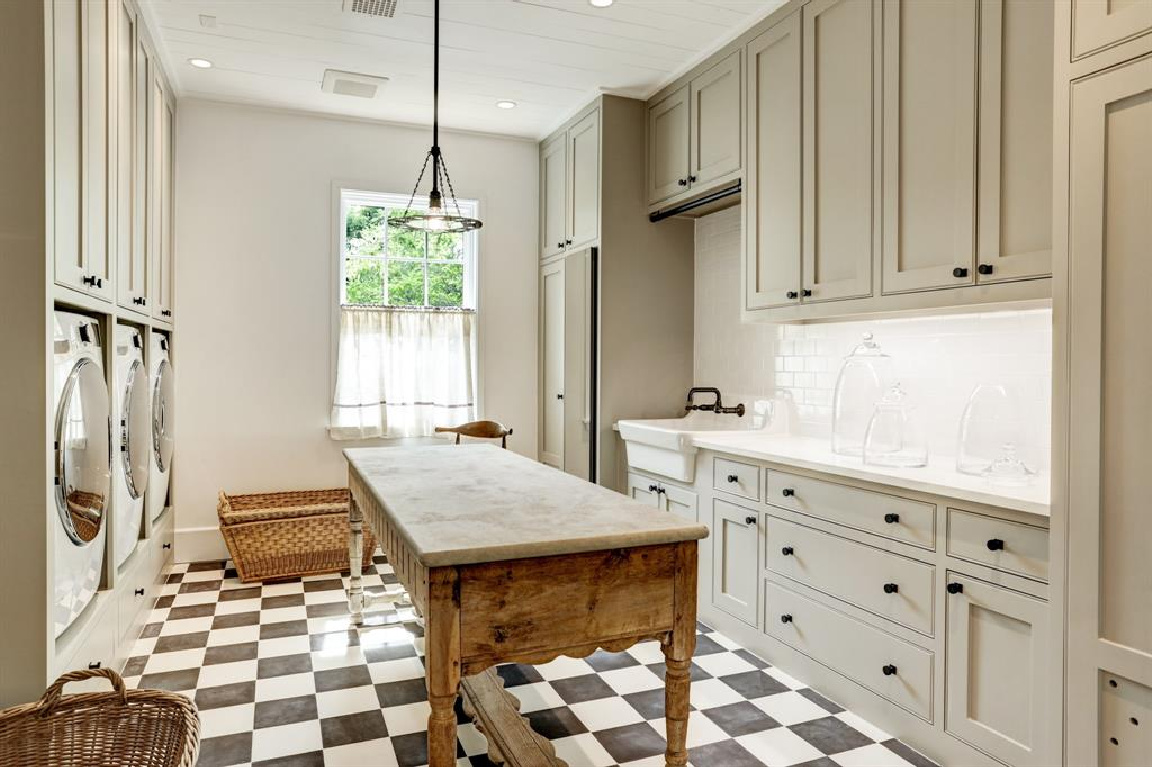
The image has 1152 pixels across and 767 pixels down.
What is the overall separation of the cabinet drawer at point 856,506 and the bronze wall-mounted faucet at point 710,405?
1021mm

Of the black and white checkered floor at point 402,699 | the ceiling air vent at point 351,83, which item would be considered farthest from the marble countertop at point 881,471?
the ceiling air vent at point 351,83

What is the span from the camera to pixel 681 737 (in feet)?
6.32

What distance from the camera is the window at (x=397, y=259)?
197 inches

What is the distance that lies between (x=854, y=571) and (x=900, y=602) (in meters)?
0.22

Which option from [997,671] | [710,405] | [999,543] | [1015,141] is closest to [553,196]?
[710,405]

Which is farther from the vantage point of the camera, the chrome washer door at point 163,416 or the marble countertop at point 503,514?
the chrome washer door at point 163,416

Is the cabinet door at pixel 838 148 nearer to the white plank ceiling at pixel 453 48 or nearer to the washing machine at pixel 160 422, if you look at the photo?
Answer: the white plank ceiling at pixel 453 48

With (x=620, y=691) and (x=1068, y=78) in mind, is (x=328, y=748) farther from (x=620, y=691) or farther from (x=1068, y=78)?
(x=1068, y=78)

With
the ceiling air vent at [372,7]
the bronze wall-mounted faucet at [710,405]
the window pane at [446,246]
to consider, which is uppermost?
the ceiling air vent at [372,7]

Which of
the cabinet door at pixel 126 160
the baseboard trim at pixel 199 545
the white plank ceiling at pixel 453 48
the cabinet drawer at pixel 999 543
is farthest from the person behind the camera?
the baseboard trim at pixel 199 545

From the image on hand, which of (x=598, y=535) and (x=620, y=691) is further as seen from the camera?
(x=620, y=691)

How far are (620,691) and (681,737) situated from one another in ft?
2.98

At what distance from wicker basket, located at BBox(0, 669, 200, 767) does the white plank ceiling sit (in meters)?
2.82

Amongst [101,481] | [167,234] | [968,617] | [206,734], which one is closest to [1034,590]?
[968,617]
